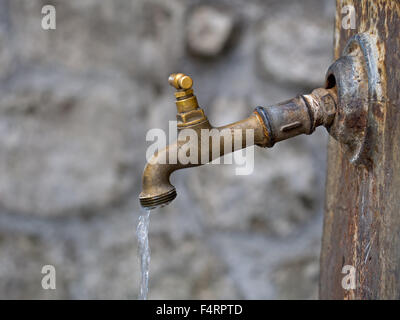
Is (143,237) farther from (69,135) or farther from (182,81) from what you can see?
(69,135)

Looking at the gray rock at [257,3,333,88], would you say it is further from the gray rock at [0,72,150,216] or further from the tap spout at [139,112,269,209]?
the tap spout at [139,112,269,209]

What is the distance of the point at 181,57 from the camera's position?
69cm

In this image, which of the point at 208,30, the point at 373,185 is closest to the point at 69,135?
the point at 208,30

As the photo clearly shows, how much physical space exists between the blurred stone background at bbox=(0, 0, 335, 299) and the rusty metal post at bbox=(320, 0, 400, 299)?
262 millimetres

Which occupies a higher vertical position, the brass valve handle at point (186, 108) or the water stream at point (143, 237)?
the brass valve handle at point (186, 108)

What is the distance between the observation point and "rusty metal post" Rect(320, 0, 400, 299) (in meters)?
0.31

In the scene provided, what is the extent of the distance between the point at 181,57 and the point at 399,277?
472 millimetres

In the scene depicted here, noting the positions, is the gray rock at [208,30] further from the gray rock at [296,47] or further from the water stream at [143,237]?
the water stream at [143,237]

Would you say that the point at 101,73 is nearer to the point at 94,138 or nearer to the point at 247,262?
the point at 94,138

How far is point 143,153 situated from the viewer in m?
0.73

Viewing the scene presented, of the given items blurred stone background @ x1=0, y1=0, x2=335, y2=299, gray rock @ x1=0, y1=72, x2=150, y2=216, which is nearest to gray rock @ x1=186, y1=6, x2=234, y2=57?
blurred stone background @ x1=0, y1=0, x2=335, y2=299

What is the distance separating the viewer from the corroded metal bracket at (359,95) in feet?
1.05

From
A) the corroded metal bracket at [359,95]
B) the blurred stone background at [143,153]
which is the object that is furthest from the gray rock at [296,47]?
the corroded metal bracket at [359,95]

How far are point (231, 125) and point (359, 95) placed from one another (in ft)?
0.31
